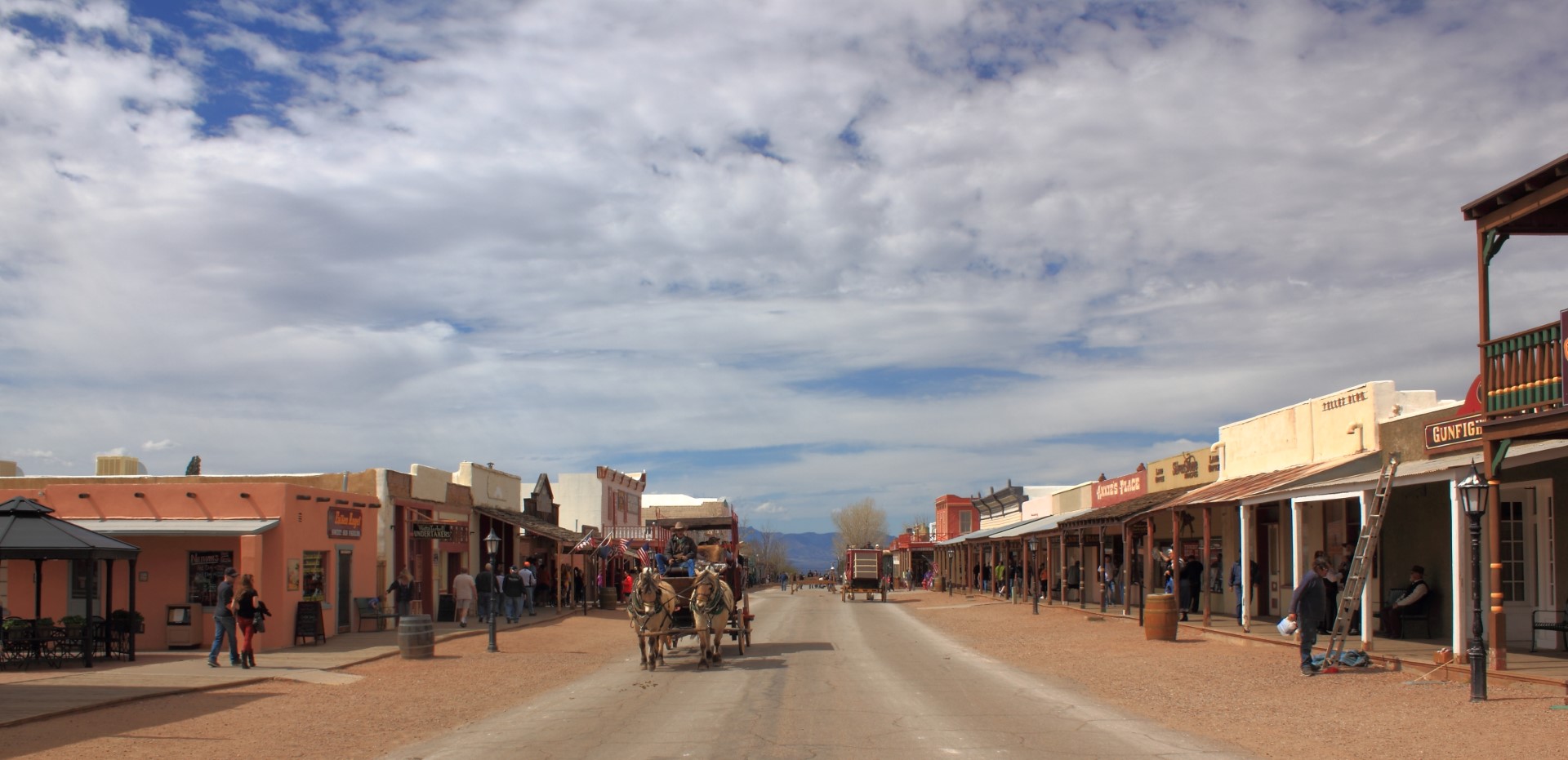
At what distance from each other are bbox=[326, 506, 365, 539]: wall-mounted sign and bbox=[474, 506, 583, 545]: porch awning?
8913 mm

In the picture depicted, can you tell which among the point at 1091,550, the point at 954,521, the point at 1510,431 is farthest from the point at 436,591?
the point at 954,521

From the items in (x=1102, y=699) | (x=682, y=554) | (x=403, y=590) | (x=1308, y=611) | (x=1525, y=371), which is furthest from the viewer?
(x=403, y=590)

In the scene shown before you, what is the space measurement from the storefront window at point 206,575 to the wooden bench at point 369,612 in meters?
4.21

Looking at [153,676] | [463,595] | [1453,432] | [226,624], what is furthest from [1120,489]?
[153,676]

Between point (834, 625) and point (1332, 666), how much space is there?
15.9 m

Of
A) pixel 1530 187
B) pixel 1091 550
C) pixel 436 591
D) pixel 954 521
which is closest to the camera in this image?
pixel 1530 187

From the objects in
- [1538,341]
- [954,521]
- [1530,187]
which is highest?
[1530,187]

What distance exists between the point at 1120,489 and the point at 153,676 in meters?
30.8

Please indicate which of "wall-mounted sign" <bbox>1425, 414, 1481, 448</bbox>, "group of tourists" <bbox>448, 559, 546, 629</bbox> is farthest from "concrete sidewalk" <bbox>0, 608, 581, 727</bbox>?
"wall-mounted sign" <bbox>1425, 414, 1481, 448</bbox>

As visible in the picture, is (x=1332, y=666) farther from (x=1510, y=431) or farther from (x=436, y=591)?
(x=436, y=591)

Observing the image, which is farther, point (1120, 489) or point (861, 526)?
point (861, 526)

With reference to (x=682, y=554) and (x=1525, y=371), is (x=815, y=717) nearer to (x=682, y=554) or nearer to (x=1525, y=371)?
(x=682, y=554)

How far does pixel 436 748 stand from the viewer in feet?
→ 36.8

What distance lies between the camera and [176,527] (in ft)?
72.3
